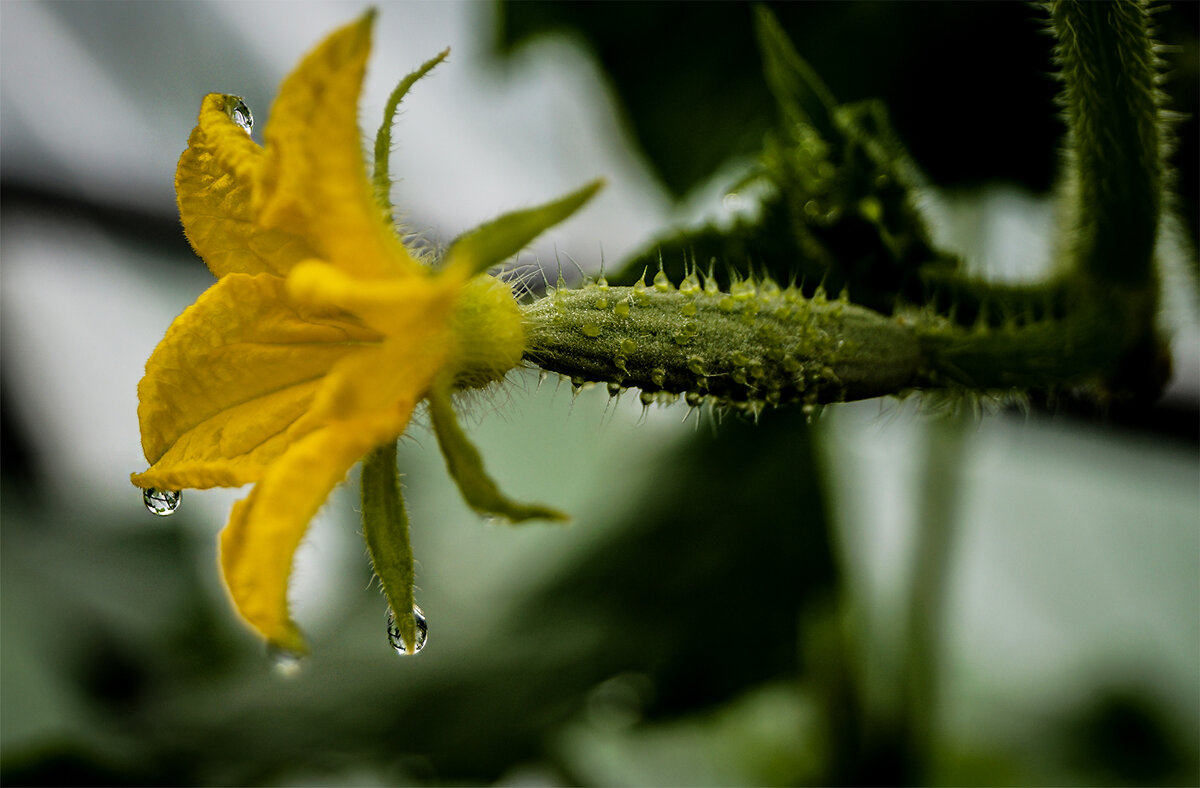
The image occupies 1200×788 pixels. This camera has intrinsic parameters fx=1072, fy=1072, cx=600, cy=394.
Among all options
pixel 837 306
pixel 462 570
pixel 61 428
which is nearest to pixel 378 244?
pixel 837 306

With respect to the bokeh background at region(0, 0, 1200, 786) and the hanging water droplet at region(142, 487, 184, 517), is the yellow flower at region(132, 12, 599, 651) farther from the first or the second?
the bokeh background at region(0, 0, 1200, 786)

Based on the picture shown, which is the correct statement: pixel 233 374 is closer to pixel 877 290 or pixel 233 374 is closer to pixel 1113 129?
pixel 877 290

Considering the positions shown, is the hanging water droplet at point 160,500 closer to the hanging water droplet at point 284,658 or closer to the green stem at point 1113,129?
the hanging water droplet at point 284,658

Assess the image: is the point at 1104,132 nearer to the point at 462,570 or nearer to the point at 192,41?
the point at 462,570

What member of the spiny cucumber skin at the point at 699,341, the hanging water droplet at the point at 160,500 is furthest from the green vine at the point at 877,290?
the hanging water droplet at the point at 160,500

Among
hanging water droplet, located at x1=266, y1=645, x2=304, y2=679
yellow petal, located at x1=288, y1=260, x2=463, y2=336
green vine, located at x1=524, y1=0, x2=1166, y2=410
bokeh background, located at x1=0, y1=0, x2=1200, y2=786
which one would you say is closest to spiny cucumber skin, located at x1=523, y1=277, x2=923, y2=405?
green vine, located at x1=524, y1=0, x2=1166, y2=410

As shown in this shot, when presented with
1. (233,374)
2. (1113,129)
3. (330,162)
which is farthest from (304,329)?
(1113,129)
